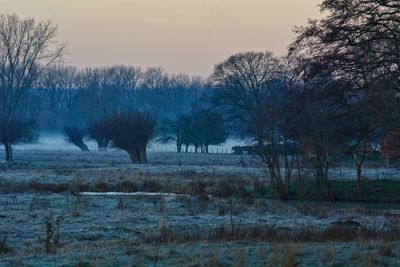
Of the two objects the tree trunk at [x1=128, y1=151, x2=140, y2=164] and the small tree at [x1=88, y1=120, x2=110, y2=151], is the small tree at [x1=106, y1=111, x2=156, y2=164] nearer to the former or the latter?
the tree trunk at [x1=128, y1=151, x2=140, y2=164]

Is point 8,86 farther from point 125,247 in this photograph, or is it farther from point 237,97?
point 125,247

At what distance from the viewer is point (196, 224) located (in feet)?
60.8

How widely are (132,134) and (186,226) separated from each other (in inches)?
1718

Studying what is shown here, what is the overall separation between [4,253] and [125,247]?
2216 millimetres

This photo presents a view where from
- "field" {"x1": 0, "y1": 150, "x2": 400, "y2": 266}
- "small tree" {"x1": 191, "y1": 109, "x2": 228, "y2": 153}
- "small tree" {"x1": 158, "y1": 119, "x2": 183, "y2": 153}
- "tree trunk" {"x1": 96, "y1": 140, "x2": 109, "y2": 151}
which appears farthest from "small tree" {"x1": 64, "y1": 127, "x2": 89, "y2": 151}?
"field" {"x1": 0, "y1": 150, "x2": 400, "y2": 266}

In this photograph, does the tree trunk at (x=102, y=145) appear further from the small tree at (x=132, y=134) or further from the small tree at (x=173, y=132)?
the small tree at (x=132, y=134)

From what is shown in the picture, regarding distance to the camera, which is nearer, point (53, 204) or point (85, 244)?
point (85, 244)

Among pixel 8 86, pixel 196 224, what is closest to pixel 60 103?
pixel 8 86

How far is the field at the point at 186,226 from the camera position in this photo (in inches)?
460

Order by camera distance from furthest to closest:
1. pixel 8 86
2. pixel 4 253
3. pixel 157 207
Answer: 1. pixel 8 86
2. pixel 157 207
3. pixel 4 253

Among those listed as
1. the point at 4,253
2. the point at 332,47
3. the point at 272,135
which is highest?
the point at 332,47

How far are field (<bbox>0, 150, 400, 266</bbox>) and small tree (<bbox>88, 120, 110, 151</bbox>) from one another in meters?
30.2

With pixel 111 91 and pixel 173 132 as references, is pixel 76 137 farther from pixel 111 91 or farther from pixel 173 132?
pixel 111 91

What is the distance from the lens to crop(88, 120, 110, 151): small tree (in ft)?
217
